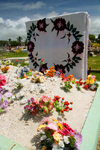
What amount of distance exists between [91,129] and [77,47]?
5.58ft

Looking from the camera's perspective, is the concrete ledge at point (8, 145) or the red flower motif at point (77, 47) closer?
the concrete ledge at point (8, 145)

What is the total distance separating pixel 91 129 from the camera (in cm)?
104

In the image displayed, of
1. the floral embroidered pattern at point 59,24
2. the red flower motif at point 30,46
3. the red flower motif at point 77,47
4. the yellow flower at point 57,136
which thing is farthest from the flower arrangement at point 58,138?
the red flower motif at point 30,46

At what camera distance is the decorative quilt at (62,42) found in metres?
2.32

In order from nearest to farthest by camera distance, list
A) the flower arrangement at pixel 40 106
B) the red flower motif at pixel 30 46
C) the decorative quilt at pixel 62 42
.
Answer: the flower arrangement at pixel 40 106 → the decorative quilt at pixel 62 42 → the red flower motif at pixel 30 46

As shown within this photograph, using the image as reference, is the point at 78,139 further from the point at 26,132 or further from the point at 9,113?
the point at 9,113

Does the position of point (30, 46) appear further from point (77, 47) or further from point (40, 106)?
point (40, 106)

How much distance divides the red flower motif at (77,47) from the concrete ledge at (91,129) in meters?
1.27

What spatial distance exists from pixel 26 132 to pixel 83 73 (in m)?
1.85

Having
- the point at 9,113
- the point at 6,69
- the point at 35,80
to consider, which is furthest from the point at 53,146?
the point at 6,69

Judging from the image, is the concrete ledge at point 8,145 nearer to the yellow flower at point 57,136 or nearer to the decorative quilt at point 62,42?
the yellow flower at point 57,136

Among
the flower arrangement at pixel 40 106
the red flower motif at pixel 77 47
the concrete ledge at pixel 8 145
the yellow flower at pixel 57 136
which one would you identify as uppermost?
the red flower motif at pixel 77 47

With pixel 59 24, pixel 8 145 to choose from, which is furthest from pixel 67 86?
pixel 59 24

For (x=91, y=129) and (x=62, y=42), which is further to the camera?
(x=62, y=42)
